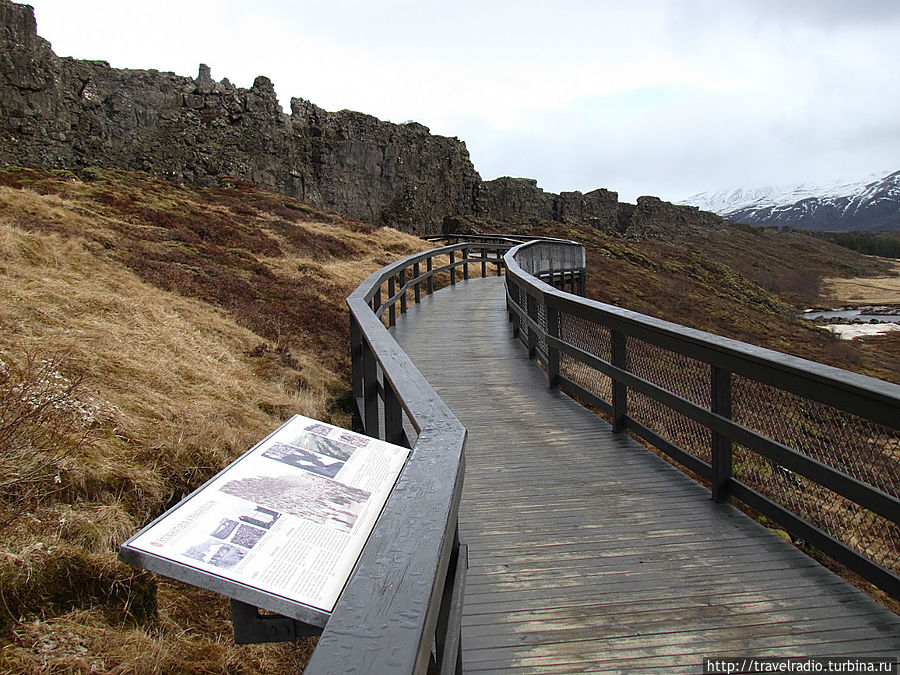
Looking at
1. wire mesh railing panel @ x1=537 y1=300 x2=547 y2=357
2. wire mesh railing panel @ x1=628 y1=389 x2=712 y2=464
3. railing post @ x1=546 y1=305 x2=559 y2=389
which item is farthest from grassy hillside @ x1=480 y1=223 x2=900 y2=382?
wire mesh railing panel @ x1=628 y1=389 x2=712 y2=464

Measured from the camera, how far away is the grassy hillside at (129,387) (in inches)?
129

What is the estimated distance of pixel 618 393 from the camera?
555 centimetres

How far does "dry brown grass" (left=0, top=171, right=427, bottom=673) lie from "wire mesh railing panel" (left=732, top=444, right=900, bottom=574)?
2940mm

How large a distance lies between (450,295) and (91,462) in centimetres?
1262

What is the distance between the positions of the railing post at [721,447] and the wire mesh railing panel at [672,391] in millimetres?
414

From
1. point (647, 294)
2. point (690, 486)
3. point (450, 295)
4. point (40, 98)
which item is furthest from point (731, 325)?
point (40, 98)

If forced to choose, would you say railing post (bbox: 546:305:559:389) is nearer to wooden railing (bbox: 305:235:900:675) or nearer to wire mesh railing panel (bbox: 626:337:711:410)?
wooden railing (bbox: 305:235:900:675)

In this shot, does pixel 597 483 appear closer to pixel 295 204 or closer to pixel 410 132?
pixel 295 204

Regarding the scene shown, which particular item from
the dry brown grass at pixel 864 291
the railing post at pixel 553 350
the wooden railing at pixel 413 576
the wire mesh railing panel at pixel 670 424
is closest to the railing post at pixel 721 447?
the wire mesh railing panel at pixel 670 424

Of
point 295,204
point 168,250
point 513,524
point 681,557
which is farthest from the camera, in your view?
point 295,204

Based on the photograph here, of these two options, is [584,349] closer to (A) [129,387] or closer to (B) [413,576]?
(A) [129,387]

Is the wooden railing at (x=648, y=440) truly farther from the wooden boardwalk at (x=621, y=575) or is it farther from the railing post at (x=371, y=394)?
the wooden boardwalk at (x=621, y=575)

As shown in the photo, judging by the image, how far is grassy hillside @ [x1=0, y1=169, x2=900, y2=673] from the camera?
3277 millimetres

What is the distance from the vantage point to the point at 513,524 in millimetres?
3918
